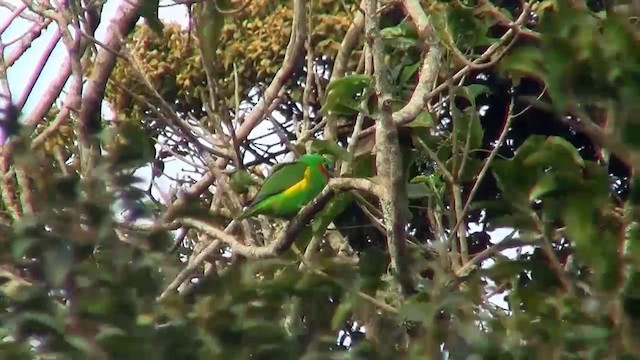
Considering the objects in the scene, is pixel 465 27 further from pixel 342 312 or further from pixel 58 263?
pixel 58 263

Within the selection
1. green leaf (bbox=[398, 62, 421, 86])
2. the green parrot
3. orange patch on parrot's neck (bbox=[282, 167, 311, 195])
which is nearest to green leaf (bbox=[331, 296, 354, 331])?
green leaf (bbox=[398, 62, 421, 86])

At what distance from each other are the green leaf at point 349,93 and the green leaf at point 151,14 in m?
0.90

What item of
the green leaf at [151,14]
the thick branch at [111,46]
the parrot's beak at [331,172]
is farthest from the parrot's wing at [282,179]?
the green leaf at [151,14]

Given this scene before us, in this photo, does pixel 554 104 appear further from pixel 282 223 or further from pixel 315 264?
pixel 282 223

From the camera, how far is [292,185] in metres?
4.77

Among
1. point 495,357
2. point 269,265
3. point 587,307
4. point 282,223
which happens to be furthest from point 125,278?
point 282,223

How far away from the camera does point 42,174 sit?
1227mm

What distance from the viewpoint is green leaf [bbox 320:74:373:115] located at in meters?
3.13

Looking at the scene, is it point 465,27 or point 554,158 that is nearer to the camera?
point 554,158

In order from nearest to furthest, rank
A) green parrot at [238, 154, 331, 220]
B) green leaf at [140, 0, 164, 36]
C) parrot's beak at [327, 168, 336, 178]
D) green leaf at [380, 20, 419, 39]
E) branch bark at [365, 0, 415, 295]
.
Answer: green leaf at [140, 0, 164, 36]
branch bark at [365, 0, 415, 295]
green leaf at [380, 20, 419, 39]
green parrot at [238, 154, 331, 220]
parrot's beak at [327, 168, 336, 178]

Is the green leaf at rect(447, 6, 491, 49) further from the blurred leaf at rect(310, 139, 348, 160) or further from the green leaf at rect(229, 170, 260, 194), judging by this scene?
the green leaf at rect(229, 170, 260, 194)

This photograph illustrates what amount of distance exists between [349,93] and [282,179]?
1599mm

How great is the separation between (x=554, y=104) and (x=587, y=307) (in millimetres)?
256

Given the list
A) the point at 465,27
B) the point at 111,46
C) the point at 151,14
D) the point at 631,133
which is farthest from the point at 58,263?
the point at 111,46
